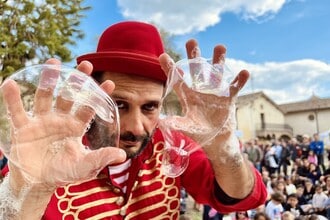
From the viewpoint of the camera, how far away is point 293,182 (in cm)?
1178

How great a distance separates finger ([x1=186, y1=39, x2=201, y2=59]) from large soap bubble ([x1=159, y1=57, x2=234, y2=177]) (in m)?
0.06

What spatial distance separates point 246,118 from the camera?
50.1m

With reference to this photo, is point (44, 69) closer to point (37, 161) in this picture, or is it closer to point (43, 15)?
point (37, 161)

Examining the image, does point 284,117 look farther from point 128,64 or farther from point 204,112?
point 204,112

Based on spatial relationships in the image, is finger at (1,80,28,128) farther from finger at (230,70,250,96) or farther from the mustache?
finger at (230,70,250,96)

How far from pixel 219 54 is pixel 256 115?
51284 mm

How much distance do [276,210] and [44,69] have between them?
7.85m

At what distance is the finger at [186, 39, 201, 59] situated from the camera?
178cm

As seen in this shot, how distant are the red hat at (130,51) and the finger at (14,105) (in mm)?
691

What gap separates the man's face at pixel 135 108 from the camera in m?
1.79

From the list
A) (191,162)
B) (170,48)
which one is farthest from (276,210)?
(170,48)

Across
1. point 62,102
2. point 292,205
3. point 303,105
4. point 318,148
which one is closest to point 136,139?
point 62,102

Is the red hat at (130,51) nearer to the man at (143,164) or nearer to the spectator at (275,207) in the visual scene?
the man at (143,164)

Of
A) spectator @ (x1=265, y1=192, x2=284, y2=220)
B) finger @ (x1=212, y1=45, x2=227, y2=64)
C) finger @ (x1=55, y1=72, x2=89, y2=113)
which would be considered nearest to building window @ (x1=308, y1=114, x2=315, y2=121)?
spectator @ (x1=265, y1=192, x2=284, y2=220)
